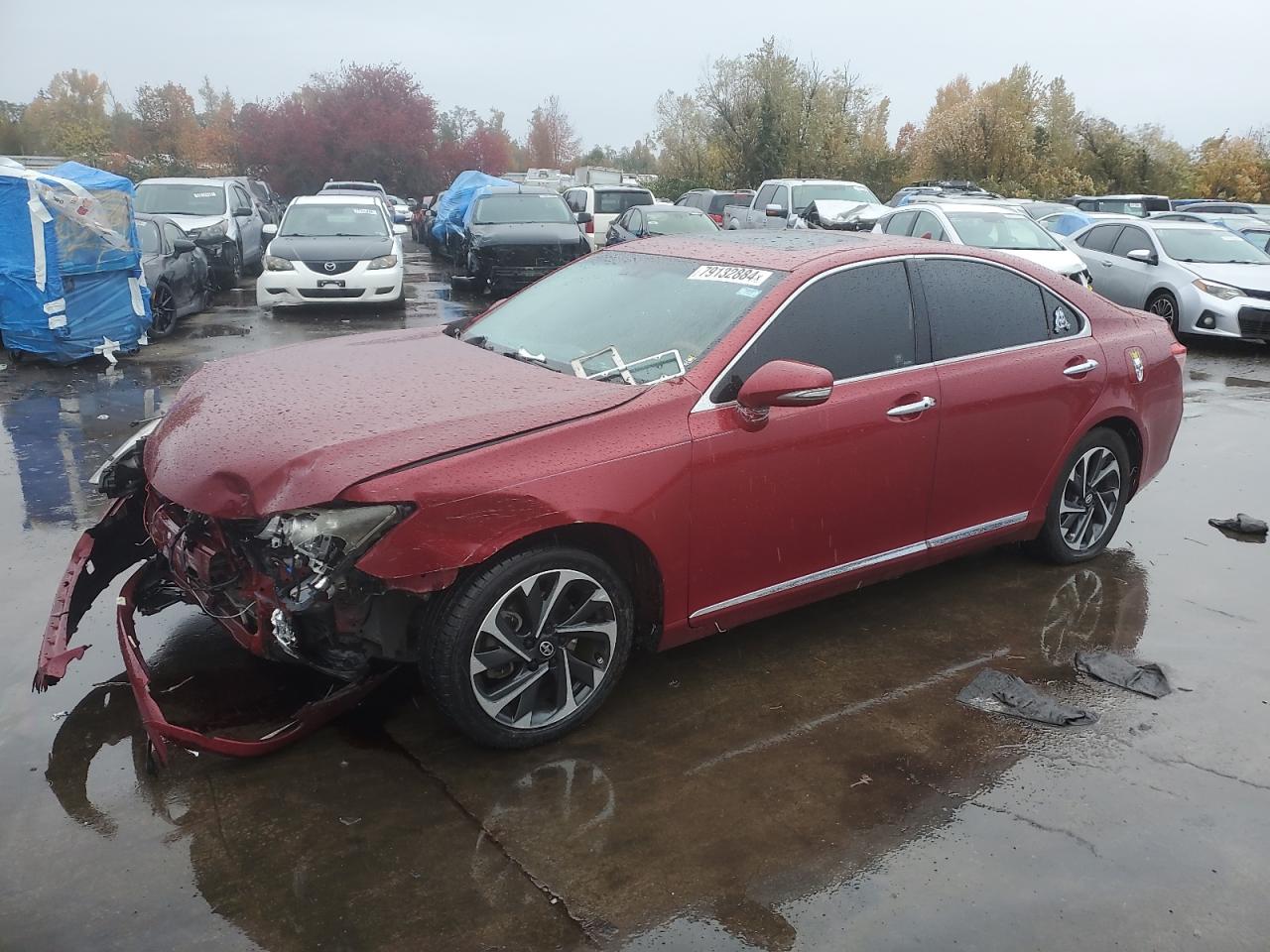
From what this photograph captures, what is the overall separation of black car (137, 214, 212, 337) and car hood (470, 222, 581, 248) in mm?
3988

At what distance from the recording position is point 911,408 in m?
→ 4.12

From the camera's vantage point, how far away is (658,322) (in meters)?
4.04

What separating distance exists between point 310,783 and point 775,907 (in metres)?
1.53

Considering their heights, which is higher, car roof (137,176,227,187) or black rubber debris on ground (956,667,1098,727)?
car roof (137,176,227,187)

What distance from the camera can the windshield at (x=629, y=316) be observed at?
3.87 meters

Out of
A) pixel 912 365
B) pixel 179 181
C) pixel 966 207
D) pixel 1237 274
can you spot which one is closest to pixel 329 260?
pixel 179 181

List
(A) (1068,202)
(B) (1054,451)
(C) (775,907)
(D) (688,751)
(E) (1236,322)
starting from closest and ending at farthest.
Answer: (C) (775,907), (D) (688,751), (B) (1054,451), (E) (1236,322), (A) (1068,202)

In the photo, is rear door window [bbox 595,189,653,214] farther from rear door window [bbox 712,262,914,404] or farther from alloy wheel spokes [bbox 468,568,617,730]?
alloy wheel spokes [bbox 468,568,617,730]

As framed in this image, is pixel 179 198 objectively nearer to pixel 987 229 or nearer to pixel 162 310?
pixel 162 310

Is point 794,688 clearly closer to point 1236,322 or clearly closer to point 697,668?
point 697,668

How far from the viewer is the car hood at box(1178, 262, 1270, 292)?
12.2 meters

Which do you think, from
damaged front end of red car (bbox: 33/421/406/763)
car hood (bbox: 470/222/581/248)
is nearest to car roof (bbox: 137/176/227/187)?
car hood (bbox: 470/222/581/248)

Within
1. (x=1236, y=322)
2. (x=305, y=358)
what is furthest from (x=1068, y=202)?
(x=305, y=358)

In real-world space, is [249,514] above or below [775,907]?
above
